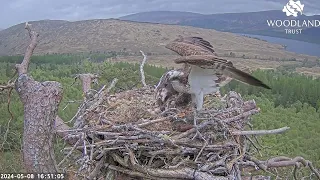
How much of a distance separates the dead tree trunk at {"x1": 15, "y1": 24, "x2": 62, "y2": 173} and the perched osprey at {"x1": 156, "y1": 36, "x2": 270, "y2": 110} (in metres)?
1.39

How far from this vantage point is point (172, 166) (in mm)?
3523

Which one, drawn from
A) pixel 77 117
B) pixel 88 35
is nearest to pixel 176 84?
pixel 77 117

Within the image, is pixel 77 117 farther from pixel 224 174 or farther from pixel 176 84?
pixel 224 174

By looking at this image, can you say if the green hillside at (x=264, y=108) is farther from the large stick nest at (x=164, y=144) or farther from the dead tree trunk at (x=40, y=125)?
the dead tree trunk at (x=40, y=125)

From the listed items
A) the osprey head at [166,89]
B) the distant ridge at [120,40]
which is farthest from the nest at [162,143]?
the distant ridge at [120,40]

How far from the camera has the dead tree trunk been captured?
2.73 meters

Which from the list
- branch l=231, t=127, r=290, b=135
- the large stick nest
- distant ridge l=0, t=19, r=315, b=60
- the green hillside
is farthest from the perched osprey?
distant ridge l=0, t=19, r=315, b=60

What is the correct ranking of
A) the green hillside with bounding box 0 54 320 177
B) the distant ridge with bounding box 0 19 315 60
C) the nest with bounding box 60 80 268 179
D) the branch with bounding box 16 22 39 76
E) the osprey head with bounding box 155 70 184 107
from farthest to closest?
the distant ridge with bounding box 0 19 315 60 → the green hillside with bounding box 0 54 320 177 → the osprey head with bounding box 155 70 184 107 → the nest with bounding box 60 80 268 179 → the branch with bounding box 16 22 39 76

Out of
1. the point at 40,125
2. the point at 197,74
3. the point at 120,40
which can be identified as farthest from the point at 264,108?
the point at 120,40

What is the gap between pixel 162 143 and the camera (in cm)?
357

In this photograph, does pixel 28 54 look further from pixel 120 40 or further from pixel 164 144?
pixel 120 40

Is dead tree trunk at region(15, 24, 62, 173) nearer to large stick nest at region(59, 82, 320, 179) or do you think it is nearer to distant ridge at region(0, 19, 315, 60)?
large stick nest at region(59, 82, 320, 179)

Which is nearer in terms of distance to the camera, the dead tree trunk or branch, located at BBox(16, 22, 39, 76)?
the dead tree trunk

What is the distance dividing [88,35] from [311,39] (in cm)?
10381
